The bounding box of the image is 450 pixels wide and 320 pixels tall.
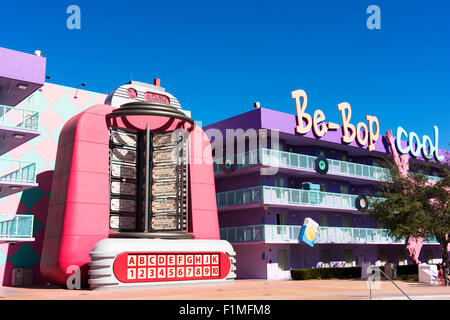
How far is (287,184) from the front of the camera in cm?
4497

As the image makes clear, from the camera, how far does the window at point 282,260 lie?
42159 mm

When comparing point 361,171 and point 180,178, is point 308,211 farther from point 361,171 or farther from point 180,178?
point 180,178

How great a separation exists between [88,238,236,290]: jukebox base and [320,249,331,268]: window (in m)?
18.3

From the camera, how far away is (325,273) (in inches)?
1501

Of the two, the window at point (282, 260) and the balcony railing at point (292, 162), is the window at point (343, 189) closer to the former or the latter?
the balcony railing at point (292, 162)

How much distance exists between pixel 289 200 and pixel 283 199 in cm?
69

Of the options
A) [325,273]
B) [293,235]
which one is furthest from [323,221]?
[325,273]

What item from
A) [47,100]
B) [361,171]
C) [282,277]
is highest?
[47,100]

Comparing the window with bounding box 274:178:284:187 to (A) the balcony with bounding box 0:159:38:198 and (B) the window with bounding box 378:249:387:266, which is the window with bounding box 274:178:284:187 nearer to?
(B) the window with bounding box 378:249:387:266

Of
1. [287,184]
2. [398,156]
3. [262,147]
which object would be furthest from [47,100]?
[398,156]

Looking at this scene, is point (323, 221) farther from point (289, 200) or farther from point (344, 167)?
point (289, 200)

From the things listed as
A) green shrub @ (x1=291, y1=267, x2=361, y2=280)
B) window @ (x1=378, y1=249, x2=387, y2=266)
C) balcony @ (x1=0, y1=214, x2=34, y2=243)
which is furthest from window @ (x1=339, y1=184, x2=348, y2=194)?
balcony @ (x1=0, y1=214, x2=34, y2=243)

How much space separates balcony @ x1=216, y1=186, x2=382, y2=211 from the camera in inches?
1596

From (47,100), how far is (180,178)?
14.4 metres
